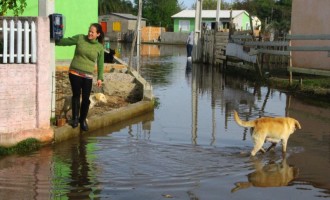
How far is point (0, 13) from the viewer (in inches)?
464

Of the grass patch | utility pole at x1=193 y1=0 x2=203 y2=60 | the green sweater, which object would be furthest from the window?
the grass patch

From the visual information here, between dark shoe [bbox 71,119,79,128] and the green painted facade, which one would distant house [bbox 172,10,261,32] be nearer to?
the green painted facade

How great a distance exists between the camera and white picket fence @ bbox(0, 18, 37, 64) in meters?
8.26

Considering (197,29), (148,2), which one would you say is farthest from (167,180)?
(148,2)

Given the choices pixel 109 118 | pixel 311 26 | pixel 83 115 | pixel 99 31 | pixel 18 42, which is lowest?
pixel 109 118

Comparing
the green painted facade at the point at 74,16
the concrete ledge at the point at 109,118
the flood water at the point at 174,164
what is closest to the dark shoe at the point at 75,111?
the concrete ledge at the point at 109,118

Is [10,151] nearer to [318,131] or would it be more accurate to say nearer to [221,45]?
[318,131]

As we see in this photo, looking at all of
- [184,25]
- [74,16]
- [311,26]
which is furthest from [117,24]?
[311,26]

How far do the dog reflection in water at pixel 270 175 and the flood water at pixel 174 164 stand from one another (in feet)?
0.04

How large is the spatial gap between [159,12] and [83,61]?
8247 cm

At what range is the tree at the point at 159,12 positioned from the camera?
294 ft

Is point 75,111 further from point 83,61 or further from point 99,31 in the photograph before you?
point 99,31

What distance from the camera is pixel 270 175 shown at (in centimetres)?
732

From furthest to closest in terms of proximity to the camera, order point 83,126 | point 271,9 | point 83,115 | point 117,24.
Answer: point 117,24
point 271,9
point 83,126
point 83,115
